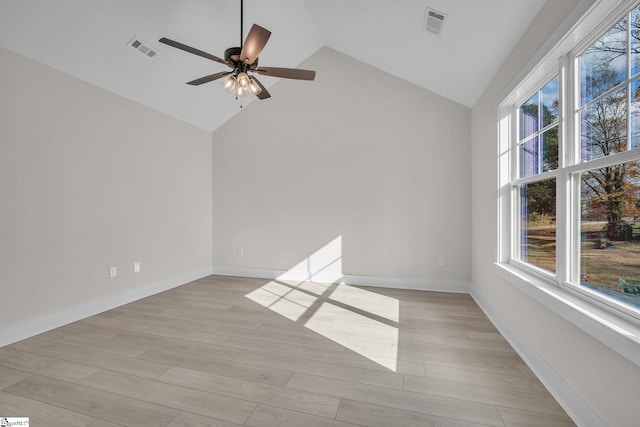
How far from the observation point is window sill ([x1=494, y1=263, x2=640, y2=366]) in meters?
1.15

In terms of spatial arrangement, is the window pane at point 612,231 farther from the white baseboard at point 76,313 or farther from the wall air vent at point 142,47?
the white baseboard at point 76,313

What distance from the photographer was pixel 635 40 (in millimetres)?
1301

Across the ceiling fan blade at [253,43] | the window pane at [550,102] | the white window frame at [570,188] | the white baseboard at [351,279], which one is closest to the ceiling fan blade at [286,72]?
the ceiling fan blade at [253,43]

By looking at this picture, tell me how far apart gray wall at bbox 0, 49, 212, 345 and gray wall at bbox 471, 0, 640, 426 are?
13.5 feet

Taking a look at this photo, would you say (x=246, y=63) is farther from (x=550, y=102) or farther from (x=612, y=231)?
(x=612, y=231)

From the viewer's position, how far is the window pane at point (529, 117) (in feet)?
7.56

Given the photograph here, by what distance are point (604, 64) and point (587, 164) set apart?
53 cm

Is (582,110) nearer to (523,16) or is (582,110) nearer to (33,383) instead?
(523,16)

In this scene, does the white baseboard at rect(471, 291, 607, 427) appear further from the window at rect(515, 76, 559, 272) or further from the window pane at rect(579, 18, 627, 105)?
the window pane at rect(579, 18, 627, 105)

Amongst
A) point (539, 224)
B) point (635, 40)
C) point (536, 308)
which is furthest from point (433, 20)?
point (536, 308)

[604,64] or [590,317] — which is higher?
[604,64]

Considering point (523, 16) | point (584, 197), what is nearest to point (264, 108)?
point (523, 16)

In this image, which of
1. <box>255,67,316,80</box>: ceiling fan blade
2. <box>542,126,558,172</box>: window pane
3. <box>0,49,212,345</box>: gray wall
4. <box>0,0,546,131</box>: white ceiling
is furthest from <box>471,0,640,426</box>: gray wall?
<box>0,49,212,345</box>: gray wall

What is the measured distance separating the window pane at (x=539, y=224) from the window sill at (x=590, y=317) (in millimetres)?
201
